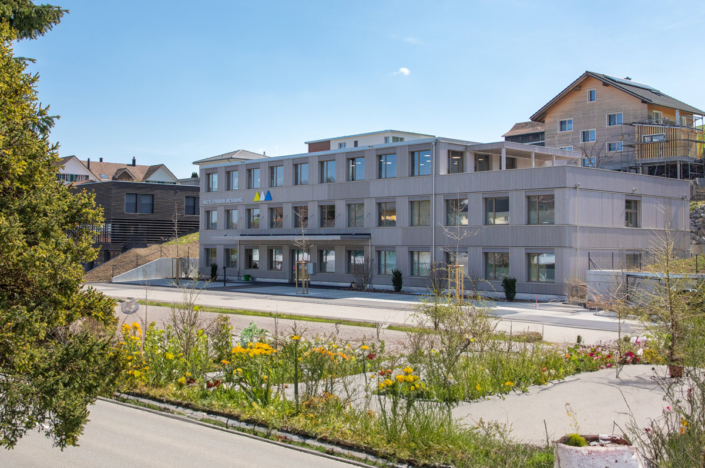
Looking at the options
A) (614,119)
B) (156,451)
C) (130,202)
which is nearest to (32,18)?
(156,451)

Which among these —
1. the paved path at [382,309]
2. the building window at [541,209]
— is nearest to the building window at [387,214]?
the paved path at [382,309]

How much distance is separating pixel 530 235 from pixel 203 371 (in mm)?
25382

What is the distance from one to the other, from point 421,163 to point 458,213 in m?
4.29

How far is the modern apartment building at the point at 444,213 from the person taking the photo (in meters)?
32.7

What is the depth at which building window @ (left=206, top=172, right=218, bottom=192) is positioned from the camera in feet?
170

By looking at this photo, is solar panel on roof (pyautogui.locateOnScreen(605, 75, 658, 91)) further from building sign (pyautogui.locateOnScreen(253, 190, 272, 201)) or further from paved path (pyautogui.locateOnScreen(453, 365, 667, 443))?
paved path (pyautogui.locateOnScreen(453, 365, 667, 443))

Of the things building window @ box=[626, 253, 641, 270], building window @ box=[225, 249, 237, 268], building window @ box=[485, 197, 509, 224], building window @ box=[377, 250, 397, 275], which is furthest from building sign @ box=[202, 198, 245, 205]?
building window @ box=[626, 253, 641, 270]

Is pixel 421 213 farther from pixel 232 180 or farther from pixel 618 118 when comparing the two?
pixel 618 118

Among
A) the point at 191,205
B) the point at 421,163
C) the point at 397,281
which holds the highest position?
the point at 421,163

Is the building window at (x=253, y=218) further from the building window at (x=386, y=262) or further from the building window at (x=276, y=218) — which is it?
the building window at (x=386, y=262)

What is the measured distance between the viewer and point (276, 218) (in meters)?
46.7

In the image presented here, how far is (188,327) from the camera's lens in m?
12.5

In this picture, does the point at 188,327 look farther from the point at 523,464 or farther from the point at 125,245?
the point at 125,245

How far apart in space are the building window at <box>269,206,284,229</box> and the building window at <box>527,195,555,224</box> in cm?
1966
